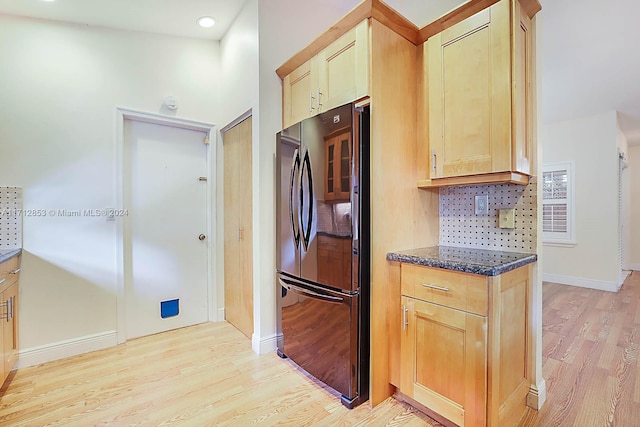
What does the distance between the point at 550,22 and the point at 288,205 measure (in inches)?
107

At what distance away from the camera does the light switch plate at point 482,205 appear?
194 cm

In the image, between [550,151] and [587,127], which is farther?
[550,151]

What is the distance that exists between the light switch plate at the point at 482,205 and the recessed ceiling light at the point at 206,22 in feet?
9.28

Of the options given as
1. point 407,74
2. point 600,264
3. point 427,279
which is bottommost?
point 600,264

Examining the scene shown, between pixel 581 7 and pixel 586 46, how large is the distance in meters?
0.73

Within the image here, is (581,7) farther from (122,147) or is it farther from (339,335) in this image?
(122,147)

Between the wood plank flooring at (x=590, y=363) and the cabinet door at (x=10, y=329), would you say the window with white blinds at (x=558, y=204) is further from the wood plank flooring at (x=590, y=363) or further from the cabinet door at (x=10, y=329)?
the cabinet door at (x=10, y=329)

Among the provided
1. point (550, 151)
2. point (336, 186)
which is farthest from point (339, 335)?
point (550, 151)

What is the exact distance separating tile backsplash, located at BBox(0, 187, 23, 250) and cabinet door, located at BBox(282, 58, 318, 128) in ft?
7.08

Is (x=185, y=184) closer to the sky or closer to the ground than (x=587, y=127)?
closer to the ground

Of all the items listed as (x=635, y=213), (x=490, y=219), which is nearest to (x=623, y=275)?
(x=635, y=213)

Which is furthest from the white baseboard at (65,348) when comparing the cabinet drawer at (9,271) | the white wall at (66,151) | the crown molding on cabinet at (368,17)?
the crown molding on cabinet at (368,17)

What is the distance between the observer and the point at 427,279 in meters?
1.64

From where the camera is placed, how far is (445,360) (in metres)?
1.56
